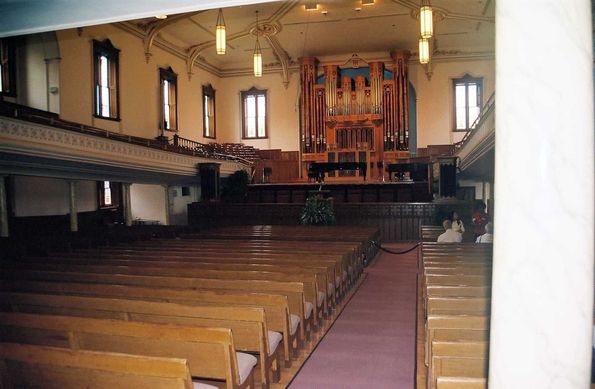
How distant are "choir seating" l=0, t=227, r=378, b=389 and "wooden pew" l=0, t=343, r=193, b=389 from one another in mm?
381

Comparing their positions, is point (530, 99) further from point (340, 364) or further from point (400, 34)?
point (400, 34)

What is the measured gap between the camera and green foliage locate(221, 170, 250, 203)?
13.9 metres

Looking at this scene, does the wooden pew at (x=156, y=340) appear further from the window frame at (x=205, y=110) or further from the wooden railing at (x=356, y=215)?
the window frame at (x=205, y=110)

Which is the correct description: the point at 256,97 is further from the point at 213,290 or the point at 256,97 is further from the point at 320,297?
the point at 213,290

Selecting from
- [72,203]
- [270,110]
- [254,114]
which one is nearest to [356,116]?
[270,110]

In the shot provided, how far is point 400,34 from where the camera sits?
53.0 feet

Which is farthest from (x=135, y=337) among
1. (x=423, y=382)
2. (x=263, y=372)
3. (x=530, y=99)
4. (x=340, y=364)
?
(x=530, y=99)

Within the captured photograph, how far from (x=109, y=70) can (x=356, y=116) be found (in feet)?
30.2

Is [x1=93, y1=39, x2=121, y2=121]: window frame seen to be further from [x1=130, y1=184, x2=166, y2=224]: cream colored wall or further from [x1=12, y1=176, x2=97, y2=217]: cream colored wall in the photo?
[x1=130, y1=184, x2=166, y2=224]: cream colored wall

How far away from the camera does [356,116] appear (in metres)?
17.5

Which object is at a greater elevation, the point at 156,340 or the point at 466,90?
the point at 466,90

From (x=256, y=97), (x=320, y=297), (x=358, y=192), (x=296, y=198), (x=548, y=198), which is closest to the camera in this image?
(x=548, y=198)

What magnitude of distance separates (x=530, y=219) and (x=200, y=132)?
17.6m

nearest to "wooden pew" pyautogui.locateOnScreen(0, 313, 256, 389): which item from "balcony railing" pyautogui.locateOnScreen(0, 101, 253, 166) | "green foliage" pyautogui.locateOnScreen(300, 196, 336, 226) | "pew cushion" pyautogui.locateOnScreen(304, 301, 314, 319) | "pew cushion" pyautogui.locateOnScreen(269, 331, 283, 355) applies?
"pew cushion" pyautogui.locateOnScreen(269, 331, 283, 355)
